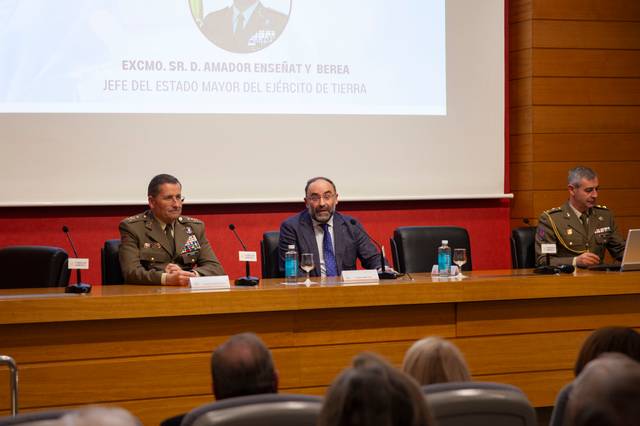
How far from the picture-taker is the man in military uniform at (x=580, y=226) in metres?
5.14

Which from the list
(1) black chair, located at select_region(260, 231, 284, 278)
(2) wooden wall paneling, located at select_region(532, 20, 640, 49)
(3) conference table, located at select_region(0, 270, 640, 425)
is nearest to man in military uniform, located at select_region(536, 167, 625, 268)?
(3) conference table, located at select_region(0, 270, 640, 425)

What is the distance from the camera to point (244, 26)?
222 inches

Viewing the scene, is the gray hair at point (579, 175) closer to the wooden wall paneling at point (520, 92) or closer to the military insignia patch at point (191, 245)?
the wooden wall paneling at point (520, 92)

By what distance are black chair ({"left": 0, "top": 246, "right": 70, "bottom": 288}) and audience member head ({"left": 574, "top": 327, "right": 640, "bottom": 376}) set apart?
9.99ft

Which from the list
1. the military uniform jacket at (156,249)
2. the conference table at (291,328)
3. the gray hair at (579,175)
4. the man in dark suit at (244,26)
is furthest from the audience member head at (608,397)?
the man in dark suit at (244,26)

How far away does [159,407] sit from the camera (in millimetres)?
3553

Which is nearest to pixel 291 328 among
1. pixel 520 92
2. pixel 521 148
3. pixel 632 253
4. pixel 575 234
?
pixel 632 253

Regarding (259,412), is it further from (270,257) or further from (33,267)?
(270,257)

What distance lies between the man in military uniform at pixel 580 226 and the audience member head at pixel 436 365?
3.22 metres

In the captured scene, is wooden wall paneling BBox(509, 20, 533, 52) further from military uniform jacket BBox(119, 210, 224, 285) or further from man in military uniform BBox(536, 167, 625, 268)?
military uniform jacket BBox(119, 210, 224, 285)

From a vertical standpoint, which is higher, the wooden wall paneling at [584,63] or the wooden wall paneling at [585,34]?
the wooden wall paneling at [585,34]

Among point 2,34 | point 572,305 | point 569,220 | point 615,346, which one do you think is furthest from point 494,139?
point 615,346

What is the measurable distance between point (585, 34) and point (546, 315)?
9.69ft

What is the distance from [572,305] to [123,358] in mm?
2090
